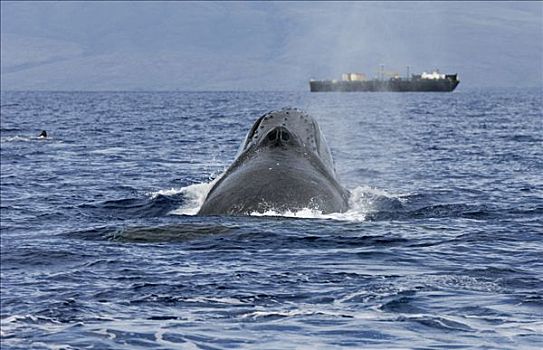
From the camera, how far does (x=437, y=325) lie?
13.7 m

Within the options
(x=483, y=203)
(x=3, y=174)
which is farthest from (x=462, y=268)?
(x=3, y=174)

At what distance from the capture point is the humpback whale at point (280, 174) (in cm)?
2189

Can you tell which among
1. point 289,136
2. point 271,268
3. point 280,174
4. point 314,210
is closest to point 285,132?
point 289,136

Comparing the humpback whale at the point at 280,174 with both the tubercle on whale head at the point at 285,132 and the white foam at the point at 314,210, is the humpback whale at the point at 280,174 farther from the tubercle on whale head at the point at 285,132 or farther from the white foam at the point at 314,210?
the white foam at the point at 314,210

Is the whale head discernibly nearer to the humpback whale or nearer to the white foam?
the humpback whale

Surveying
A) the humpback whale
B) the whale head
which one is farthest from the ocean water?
the whale head

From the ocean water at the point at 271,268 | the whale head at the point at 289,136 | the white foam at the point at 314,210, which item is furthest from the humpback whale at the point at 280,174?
the ocean water at the point at 271,268

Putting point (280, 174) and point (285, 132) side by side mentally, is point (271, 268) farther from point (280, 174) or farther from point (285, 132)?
point (285, 132)

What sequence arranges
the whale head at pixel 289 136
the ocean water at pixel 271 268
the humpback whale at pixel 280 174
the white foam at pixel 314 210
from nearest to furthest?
the ocean water at pixel 271 268
the white foam at pixel 314 210
the humpback whale at pixel 280 174
the whale head at pixel 289 136

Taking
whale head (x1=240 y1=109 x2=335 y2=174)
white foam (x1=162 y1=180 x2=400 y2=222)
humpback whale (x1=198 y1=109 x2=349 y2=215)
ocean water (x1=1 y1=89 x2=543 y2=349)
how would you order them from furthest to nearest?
whale head (x1=240 y1=109 x2=335 y2=174)
humpback whale (x1=198 y1=109 x2=349 y2=215)
white foam (x1=162 y1=180 x2=400 y2=222)
ocean water (x1=1 y1=89 x2=543 y2=349)

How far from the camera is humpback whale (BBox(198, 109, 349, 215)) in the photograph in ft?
71.8

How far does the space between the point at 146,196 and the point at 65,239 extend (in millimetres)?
9713

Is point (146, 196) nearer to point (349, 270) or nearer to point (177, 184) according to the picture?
point (177, 184)

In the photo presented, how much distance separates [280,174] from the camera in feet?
75.3
